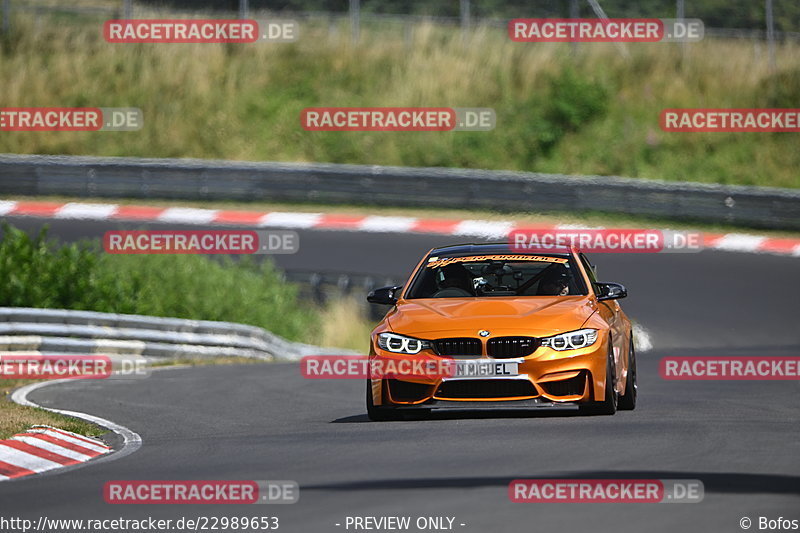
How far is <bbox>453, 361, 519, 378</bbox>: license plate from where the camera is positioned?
10625mm

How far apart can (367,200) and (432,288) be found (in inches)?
783

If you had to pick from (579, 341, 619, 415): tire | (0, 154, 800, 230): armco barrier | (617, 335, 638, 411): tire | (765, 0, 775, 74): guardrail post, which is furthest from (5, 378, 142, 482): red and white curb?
(765, 0, 775, 74): guardrail post

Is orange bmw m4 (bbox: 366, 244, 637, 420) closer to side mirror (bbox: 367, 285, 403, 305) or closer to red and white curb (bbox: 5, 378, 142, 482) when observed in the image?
side mirror (bbox: 367, 285, 403, 305)

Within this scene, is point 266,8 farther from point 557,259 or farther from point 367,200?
point 557,259

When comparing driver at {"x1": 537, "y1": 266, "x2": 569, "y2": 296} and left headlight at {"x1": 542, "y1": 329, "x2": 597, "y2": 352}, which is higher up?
driver at {"x1": 537, "y1": 266, "x2": 569, "y2": 296}

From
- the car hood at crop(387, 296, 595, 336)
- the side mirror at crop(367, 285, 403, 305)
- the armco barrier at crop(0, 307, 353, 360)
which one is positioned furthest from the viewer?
the armco barrier at crop(0, 307, 353, 360)

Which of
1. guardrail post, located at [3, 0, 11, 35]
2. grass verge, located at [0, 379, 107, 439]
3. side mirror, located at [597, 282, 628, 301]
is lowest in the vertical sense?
grass verge, located at [0, 379, 107, 439]

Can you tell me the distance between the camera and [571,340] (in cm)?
1075

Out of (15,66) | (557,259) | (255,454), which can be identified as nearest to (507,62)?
(15,66)

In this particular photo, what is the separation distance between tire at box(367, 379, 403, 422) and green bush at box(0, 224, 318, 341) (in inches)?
396
